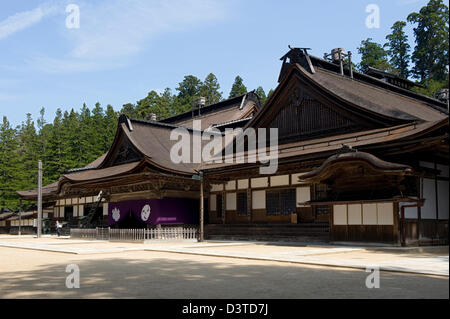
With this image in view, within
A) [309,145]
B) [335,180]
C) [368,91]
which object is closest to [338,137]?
[309,145]

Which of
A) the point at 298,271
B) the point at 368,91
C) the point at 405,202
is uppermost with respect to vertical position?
the point at 368,91

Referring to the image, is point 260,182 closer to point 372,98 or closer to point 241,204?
point 241,204

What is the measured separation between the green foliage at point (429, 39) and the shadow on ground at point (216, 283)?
6083 cm

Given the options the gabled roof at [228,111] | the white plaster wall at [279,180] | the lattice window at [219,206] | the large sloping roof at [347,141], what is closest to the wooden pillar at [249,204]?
the white plaster wall at [279,180]

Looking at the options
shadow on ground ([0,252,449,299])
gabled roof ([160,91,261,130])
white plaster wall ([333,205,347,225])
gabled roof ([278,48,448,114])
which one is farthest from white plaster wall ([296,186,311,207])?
gabled roof ([160,91,261,130])

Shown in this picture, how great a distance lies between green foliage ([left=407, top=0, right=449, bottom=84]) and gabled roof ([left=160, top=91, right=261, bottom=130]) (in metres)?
34.3

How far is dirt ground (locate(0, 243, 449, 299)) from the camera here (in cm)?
741

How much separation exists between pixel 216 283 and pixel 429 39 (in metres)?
69.2

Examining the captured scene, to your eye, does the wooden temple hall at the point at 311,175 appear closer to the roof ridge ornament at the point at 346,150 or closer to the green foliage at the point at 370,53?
the roof ridge ornament at the point at 346,150

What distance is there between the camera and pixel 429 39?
66688 mm
